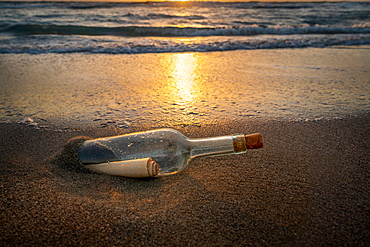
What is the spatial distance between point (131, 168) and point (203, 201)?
0.34 m

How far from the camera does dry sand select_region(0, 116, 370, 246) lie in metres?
1.02

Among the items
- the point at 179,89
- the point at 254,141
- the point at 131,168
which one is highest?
the point at 254,141

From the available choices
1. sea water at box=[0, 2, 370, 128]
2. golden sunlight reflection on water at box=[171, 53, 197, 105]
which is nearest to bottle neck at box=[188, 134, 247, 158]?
sea water at box=[0, 2, 370, 128]

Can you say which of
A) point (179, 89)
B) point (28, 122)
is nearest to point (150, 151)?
point (28, 122)

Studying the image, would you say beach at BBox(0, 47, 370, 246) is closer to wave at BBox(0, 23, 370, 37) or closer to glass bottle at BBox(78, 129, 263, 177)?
glass bottle at BBox(78, 129, 263, 177)

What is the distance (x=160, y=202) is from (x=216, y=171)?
38cm

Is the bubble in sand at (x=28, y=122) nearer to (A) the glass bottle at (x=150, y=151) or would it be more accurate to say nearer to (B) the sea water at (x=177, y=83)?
(B) the sea water at (x=177, y=83)

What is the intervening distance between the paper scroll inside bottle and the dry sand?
37 millimetres

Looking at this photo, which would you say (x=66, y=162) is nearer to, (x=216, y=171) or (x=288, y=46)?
(x=216, y=171)

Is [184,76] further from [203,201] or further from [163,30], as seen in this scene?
[163,30]

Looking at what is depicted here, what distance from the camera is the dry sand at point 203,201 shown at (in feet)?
3.36

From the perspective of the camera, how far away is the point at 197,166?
1528 mm

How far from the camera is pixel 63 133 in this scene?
1965mm

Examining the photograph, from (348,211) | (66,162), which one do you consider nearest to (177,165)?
(66,162)
